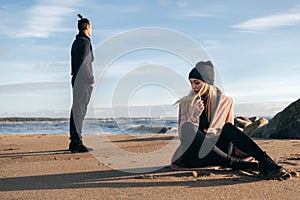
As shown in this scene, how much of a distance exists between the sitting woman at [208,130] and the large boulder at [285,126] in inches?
162

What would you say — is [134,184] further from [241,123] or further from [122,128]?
[122,128]

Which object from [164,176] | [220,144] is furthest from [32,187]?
[220,144]

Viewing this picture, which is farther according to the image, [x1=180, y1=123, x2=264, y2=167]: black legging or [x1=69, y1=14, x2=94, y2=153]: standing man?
[x1=69, y1=14, x2=94, y2=153]: standing man

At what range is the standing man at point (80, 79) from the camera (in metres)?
5.90

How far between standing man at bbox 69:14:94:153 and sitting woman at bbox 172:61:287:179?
2326 millimetres

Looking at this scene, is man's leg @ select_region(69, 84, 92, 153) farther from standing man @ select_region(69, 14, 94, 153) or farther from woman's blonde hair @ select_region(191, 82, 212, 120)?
woman's blonde hair @ select_region(191, 82, 212, 120)

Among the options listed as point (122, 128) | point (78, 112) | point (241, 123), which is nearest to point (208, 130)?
point (78, 112)

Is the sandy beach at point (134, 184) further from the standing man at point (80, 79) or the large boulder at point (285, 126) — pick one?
the large boulder at point (285, 126)

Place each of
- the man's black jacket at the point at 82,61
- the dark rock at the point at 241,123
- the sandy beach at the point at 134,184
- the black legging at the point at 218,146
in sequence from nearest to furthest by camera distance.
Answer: the sandy beach at the point at 134,184 → the black legging at the point at 218,146 → the man's black jacket at the point at 82,61 → the dark rock at the point at 241,123

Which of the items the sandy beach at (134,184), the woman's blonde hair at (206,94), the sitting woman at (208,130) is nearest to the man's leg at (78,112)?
the sandy beach at (134,184)

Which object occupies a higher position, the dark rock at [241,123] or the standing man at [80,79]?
the standing man at [80,79]

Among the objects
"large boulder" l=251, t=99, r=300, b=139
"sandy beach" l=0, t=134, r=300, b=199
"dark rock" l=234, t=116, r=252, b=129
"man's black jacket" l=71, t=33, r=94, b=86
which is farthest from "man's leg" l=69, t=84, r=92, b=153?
"dark rock" l=234, t=116, r=252, b=129

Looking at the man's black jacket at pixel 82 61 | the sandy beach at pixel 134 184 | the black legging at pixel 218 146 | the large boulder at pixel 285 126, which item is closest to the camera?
the sandy beach at pixel 134 184

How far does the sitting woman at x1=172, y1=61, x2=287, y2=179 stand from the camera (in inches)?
146
